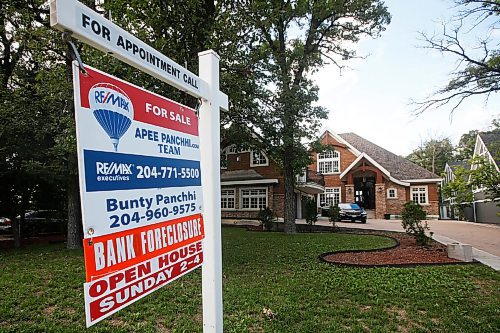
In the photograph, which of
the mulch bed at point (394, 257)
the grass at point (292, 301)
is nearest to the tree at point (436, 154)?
the mulch bed at point (394, 257)

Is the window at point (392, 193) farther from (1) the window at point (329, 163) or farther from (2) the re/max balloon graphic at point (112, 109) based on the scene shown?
(2) the re/max balloon graphic at point (112, 109)

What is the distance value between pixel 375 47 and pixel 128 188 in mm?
16403

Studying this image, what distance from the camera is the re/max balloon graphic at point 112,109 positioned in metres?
1.63

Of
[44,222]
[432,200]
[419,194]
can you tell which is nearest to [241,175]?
[44,222]

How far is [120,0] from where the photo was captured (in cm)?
637

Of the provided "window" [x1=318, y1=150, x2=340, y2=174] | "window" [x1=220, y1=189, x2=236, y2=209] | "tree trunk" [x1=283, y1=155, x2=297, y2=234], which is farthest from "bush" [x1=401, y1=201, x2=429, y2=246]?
"window" [x1=318, y1=150, x2=340, y2=174]

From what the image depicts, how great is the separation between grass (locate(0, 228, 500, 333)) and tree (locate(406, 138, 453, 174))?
46.9m

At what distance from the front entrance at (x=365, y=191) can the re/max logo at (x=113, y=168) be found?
33.1 metres

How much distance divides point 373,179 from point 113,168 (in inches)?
1325

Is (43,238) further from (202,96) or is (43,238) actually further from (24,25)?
(202,96)

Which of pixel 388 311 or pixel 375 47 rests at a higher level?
pixel 375 47

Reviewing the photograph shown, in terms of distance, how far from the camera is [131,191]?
1780 mm

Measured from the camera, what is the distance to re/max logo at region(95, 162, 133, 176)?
5.27 ft

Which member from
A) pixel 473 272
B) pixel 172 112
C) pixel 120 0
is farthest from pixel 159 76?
pixel 473 272
